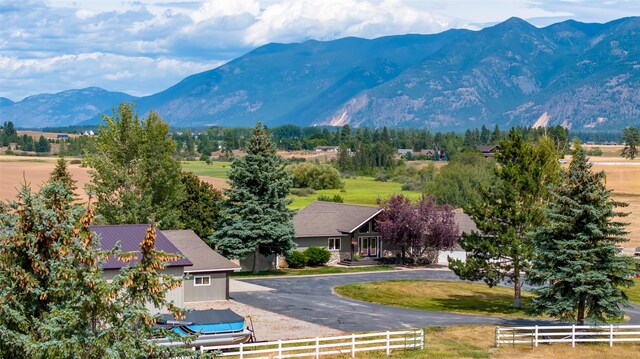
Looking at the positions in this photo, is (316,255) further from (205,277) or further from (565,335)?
(565,335)

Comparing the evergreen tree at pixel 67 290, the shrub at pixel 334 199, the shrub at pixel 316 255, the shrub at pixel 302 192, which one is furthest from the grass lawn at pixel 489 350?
the shrub at pixel 302 192

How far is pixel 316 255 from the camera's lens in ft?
235

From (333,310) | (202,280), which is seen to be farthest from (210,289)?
(333,310)

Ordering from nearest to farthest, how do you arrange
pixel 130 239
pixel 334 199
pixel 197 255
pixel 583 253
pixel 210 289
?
pixel 583 253 → pixel 130 239 → pixel 210 289 → pixel 197 255 → pixel 334 199

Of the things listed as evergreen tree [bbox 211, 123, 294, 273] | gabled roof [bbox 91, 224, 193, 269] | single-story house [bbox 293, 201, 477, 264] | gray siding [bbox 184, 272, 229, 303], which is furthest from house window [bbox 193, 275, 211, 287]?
single-story house [bbox 293, 201, 477, 264]

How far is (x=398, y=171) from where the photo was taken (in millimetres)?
190875

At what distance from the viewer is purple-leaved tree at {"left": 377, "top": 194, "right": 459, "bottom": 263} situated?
71.2 m

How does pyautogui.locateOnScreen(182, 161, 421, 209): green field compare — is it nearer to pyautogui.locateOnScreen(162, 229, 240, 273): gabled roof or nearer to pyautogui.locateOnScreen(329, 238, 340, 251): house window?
pyautogui.locateOnScreen(329, 238, 340, 251): house window

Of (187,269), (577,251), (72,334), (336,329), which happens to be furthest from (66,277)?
(187,269)

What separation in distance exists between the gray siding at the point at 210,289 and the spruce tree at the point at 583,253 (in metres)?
19.6

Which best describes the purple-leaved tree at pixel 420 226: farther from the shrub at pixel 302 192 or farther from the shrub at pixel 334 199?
the shrub at pixel 302 192

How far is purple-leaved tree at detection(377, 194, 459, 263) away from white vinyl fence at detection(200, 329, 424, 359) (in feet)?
106

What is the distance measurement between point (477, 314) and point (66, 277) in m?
34.5

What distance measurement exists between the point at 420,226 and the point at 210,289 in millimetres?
24560
